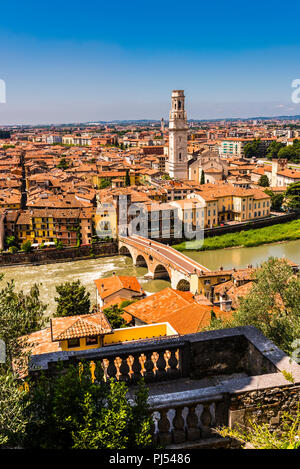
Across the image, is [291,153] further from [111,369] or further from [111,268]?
[111,369]

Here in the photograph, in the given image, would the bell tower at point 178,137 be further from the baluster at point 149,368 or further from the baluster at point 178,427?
the baluster at point 178,427

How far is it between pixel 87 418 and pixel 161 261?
52.4 ft

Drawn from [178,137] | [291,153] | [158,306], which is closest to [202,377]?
[158,306]

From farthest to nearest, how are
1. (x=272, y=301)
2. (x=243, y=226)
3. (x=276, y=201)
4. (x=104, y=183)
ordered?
(x=104, y=183) < (x=276, y=201) < (x=243, y=226) < (x=272, y=301)

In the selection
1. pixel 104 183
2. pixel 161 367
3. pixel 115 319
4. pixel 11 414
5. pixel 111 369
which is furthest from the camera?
pixel 104 183

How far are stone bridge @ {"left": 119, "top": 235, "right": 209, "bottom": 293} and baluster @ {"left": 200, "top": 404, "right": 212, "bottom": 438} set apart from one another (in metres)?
12.5

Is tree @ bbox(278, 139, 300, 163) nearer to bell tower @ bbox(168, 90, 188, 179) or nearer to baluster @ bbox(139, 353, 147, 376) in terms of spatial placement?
bell tower @ bbox(168, 90, 188, 179)

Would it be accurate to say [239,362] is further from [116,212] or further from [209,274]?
[116,212]

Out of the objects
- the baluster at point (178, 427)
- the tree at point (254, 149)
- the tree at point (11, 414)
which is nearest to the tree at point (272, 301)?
the baluster at point (178, 427)

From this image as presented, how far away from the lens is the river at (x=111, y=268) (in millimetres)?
18016

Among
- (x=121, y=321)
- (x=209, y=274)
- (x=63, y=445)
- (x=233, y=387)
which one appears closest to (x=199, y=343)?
(x=233, y=387)

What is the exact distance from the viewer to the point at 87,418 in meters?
1.88
